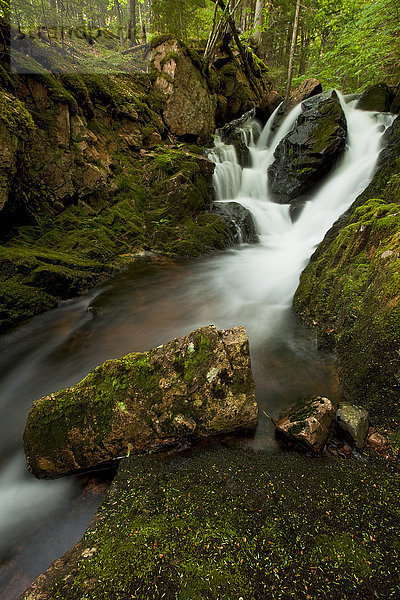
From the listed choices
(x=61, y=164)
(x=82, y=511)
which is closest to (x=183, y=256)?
(x=61, y=164)

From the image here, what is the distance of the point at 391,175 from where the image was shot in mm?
4750

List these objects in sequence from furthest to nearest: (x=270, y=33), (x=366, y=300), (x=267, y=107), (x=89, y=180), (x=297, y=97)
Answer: (x=270, y=33) < (x=267, y=107) < (x=297, y=97) < (x=89, y=180) < (x=366, y=300)

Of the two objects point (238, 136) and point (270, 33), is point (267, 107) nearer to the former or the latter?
point (238, 136)

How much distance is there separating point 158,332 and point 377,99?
46.9 feet

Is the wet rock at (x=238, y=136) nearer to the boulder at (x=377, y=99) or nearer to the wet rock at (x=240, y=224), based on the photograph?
the wet rock at (x=240, y=224)

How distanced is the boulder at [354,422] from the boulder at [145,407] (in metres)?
0.79

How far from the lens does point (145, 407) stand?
2266mm

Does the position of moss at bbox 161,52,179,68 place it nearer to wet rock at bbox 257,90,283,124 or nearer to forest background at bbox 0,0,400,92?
forest background at bbox 0,0,400,92

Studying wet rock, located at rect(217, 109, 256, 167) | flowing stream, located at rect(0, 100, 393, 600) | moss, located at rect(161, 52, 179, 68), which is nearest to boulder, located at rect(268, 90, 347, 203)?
flowing stream, located at rect(0, 100, 393, 600)

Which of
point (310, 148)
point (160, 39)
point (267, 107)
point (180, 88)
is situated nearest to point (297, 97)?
point (267, 107)

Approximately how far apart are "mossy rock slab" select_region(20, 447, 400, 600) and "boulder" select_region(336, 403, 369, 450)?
0.76 feet

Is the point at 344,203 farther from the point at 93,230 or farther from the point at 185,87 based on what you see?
the point at 185,87

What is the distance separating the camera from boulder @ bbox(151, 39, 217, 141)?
11.2m

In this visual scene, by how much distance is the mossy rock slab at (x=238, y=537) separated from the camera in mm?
1283
